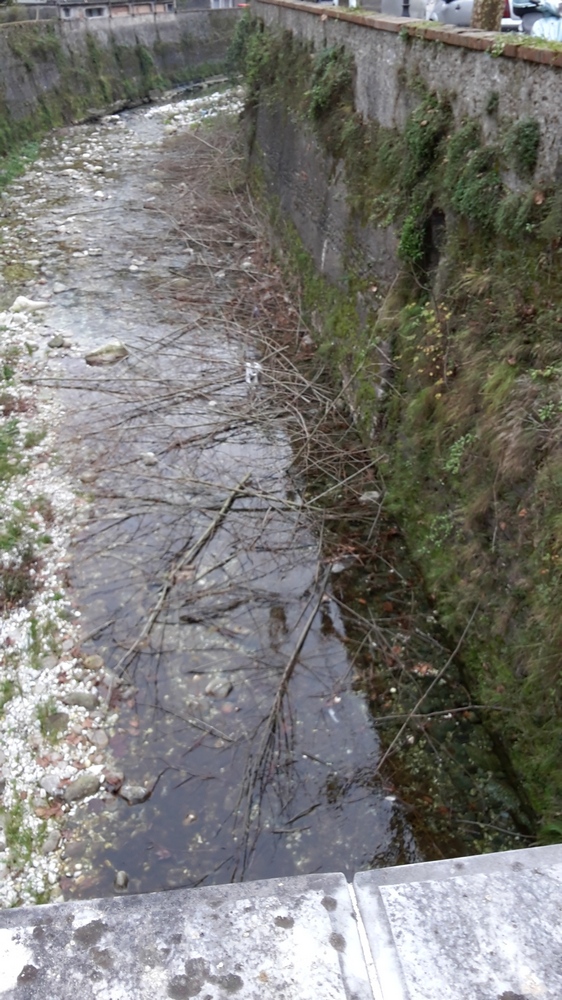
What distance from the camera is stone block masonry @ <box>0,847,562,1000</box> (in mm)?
1434

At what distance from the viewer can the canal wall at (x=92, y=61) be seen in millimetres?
16953

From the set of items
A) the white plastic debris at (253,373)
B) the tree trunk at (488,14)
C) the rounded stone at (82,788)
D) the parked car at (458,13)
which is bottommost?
the rounded stone at (82,788)

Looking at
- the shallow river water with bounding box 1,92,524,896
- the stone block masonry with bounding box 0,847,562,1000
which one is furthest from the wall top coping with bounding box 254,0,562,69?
the stone block masonry with bounding box 0,847,562,1000

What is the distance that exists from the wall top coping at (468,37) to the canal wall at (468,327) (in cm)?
2

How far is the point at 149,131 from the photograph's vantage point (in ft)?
59.8

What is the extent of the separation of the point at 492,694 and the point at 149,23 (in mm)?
25076

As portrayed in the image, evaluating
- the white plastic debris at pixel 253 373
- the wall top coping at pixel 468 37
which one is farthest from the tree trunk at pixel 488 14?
the white plastic debris at pixel 253 373

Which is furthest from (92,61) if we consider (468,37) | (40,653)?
(40,653)

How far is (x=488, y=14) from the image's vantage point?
5578 mm

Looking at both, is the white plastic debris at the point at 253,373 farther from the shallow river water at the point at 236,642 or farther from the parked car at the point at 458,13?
the parked car at the point at 458,13

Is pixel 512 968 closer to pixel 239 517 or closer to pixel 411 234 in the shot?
pixel 239 517

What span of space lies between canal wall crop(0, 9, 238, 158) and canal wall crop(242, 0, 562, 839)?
35.7ft

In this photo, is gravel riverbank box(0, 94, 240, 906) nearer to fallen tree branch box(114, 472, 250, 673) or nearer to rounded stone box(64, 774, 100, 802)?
rounded stone box(64, 774, 100, 802)

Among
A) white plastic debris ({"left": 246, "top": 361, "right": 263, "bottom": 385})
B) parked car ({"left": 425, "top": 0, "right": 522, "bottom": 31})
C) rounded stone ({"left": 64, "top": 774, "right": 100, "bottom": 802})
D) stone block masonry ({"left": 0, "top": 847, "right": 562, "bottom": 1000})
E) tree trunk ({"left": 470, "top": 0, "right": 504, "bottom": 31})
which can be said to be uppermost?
parked car ({"left": 425, "top": 0, "right": 522, "bottom": 31})
